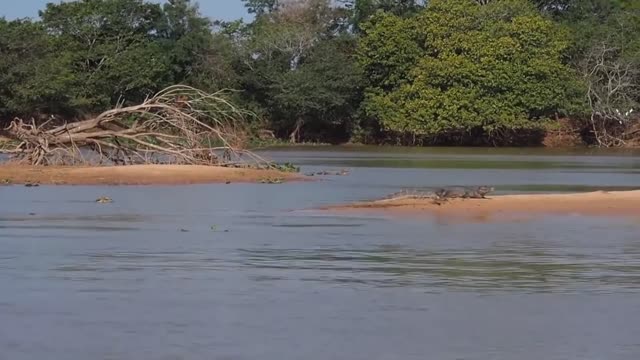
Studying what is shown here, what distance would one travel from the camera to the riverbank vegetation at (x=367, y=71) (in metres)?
62.8

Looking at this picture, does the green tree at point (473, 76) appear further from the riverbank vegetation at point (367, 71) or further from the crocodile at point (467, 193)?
the crocodile at point (467, 193)

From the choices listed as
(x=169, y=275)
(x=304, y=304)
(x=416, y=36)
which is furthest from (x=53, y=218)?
(x=416, y=36)

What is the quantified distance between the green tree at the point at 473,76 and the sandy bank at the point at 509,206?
38.1 meters

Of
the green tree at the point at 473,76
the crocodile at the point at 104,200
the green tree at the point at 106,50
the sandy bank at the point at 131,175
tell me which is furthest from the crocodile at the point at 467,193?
the green tree at the point at 106,50

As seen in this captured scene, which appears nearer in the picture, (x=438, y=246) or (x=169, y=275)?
(x=169, y=275)

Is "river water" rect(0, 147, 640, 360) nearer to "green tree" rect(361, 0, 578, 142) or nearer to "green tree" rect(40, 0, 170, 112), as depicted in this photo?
"green tree" rect(361, 0, 578, 142)

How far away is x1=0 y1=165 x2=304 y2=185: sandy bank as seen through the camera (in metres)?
31.8

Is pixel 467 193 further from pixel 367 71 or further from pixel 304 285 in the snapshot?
pixel 367 71

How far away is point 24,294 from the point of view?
12.4 metres

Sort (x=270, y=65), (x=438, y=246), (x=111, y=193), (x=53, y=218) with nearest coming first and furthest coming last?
(x=438, y=246)
(x=53, y=218)
(x=111, y=193)
(x=270, y=65)

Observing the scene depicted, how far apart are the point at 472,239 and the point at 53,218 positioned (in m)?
7.43

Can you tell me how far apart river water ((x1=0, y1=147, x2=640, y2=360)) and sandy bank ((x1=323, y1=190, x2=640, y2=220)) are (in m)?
1.00

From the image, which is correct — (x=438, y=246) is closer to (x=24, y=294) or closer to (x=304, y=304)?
(x=304, y=304)

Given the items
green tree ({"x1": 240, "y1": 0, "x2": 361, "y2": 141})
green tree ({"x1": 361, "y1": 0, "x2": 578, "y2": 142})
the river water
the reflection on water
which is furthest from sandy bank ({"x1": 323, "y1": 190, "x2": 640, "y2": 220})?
green tree ({"x1": 240, "y1": 0, "x2": 361, "y2": 141})
